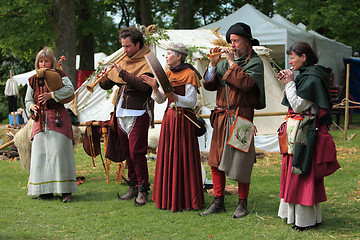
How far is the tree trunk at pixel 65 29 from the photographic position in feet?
33.8

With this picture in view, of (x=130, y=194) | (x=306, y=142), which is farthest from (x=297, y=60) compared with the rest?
(x=130, y=194)

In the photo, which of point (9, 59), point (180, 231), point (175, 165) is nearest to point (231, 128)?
point (175, 165)

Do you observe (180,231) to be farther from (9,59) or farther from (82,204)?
(9,59)

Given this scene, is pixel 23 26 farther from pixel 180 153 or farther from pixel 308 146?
pixel 308 146

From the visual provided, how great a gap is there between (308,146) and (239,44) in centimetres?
110

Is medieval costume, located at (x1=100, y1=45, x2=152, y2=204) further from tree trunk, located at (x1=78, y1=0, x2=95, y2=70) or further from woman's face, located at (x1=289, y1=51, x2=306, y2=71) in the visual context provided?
tree trunk, located at (x1=78, y1=0, x2=95, y2=70)

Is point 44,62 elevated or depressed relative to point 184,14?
depressed

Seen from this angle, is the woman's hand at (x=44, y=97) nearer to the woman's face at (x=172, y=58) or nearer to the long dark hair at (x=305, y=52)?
the woman's face at (x=172, y=58)

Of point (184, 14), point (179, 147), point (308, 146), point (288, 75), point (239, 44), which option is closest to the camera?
point (308, 146)

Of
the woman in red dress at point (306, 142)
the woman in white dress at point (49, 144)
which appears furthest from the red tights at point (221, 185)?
the woman in white dress at point (49, 144)

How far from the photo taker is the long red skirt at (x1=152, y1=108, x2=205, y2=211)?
13.8ft

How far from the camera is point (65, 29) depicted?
10.3 m

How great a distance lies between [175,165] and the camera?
418 cm

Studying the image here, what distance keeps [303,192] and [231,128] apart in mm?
826
